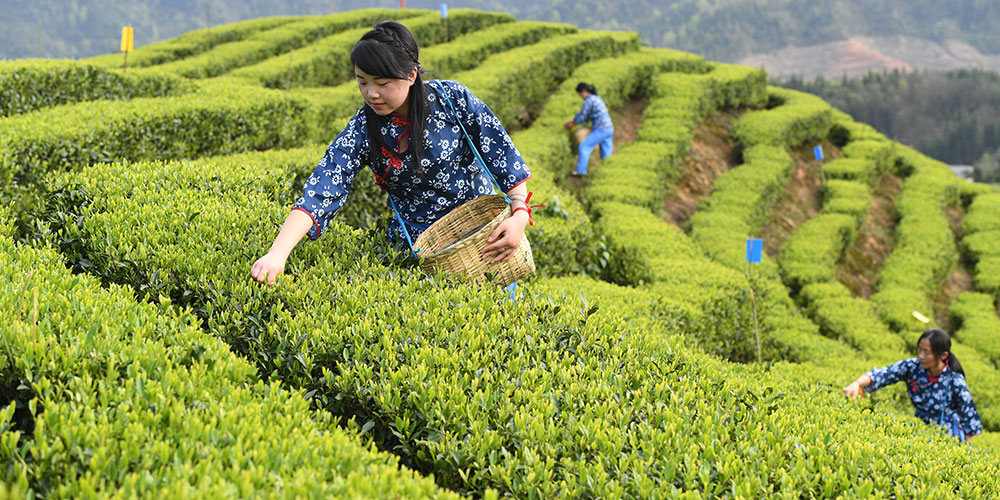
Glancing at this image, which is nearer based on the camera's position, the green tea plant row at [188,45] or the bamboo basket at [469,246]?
the bamboo basket at [469,246]

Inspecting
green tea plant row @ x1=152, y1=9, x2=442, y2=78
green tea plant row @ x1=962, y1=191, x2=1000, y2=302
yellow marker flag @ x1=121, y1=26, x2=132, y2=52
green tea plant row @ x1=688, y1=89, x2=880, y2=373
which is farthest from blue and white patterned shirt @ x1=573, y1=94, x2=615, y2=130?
green tea plant row @ x1=962, y1=191, x2=1000, y2=302

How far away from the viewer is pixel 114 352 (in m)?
2.60

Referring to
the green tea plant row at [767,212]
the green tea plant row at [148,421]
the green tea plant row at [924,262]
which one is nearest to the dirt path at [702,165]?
the green tea plant row at [767,212]

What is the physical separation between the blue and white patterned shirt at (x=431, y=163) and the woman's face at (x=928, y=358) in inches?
151

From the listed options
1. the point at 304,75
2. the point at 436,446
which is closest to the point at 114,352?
the point at 436,446

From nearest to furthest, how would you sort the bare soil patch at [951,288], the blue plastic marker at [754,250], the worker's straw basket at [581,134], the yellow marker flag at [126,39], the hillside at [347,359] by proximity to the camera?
the hillside at [347,359]
the blue plastic marker at [754,250]
the yellow marker flag at [126,39]
the worker's straw basket at [581,134]
the bare soil patch at [951,288]

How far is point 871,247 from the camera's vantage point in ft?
49.6

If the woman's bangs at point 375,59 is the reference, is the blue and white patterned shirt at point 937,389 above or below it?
below

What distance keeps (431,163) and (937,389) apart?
4.63m

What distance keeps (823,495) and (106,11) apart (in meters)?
184

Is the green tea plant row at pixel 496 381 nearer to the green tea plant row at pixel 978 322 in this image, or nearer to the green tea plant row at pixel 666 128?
the green tea plant row at pixel 666 128

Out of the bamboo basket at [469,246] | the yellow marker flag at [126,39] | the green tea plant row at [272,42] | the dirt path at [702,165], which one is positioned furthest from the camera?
the green tea plant row at [272,42]

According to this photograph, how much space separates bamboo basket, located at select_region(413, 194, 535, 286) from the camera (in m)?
3.70

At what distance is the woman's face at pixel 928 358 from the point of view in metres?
5.58
